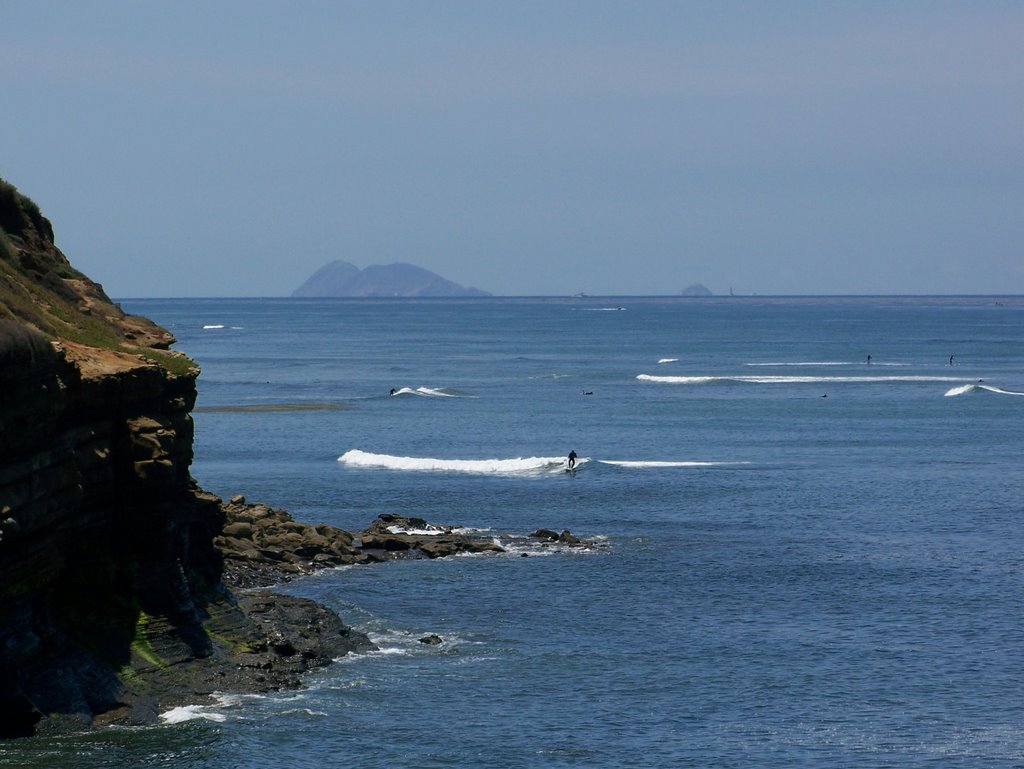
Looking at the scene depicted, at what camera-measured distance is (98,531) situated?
35.2 m

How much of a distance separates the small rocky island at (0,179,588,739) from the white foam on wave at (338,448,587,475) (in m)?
34.0

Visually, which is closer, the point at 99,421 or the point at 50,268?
the point at 99,421

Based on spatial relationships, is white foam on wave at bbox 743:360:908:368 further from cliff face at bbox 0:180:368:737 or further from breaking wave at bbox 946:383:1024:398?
cliff face at bbox 0:180:368:737

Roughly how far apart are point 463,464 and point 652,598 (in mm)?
34522

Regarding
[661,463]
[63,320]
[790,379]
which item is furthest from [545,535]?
[790,379]

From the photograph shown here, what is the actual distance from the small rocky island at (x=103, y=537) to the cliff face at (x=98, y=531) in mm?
45

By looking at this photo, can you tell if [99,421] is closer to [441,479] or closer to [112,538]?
[112,538]

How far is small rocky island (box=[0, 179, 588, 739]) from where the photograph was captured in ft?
100

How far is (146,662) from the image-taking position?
35188 millimetres

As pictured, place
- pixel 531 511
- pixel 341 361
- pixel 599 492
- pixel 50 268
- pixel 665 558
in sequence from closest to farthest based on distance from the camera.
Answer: pixel 50 268, pixel 665 558, pixel 531 511, pixel 599 492, pixel 341 361

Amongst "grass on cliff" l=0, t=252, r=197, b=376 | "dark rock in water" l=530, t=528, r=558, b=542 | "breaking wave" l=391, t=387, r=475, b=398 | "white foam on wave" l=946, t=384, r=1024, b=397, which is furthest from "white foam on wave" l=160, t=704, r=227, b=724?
"white foam on wave" l=946, t=384, r=1024, b=397

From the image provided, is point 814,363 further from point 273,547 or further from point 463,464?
point 273,547

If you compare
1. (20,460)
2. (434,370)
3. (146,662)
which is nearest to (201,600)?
(146,662)

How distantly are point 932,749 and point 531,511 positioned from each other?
3352 centimetres
